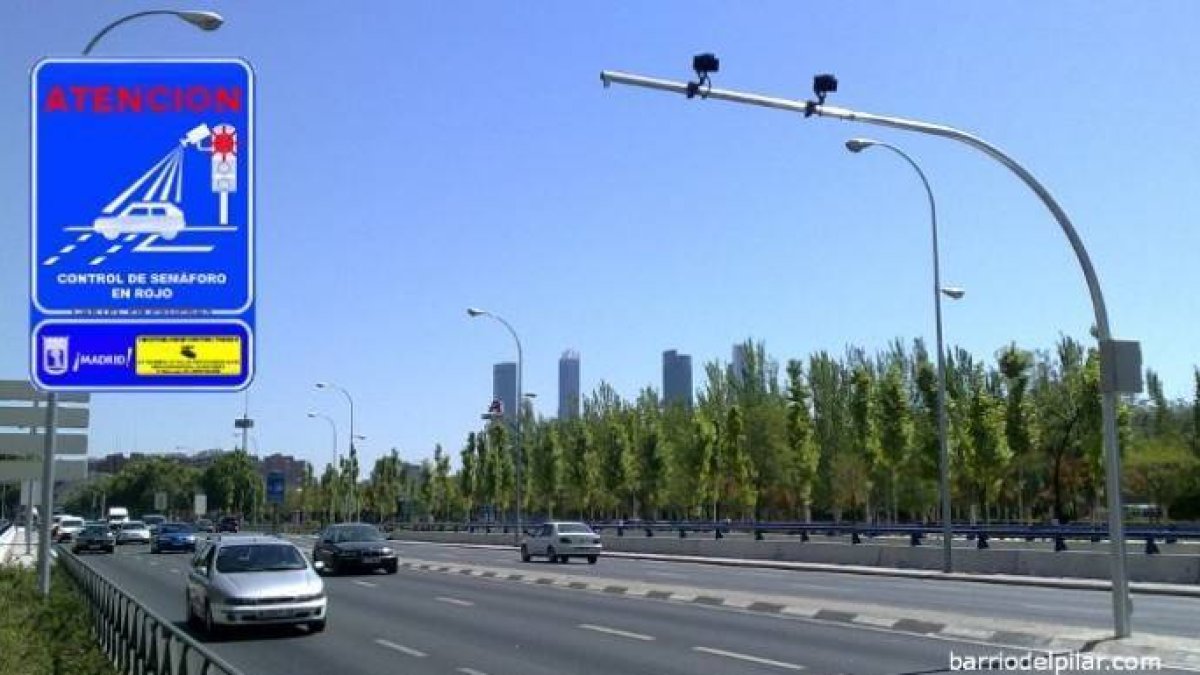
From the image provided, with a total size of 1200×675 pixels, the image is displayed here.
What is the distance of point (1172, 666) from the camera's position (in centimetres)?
1393

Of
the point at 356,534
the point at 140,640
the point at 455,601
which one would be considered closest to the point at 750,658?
the point at 140,640

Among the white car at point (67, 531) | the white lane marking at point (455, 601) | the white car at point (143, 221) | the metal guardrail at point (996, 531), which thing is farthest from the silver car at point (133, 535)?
the white car at point (143, 221)

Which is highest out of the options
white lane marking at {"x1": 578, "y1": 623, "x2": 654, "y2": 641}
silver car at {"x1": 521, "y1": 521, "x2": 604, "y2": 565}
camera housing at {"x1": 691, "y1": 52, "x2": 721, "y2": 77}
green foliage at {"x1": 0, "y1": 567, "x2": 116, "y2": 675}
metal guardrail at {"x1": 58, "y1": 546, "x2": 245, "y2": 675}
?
camera housing at {"x1": 691, "y1": 52, "x2": 721, "y2": 77}

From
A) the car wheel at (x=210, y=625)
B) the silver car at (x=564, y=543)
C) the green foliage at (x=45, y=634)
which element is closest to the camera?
the green foliage at (x=45, y=634)

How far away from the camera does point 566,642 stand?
17766 mm

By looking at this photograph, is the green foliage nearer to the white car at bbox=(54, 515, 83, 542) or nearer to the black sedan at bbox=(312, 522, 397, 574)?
the black sedan at bbox=(312, 522, 397, 574)

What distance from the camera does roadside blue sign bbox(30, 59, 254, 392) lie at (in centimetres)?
779

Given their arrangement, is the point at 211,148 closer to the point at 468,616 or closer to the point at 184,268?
the point at 184,268

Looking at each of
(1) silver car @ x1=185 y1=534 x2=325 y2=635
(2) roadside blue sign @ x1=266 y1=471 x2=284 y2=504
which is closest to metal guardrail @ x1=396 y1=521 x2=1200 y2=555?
(1) silver car @ x1=185 y1=534 x2=325 y2=635

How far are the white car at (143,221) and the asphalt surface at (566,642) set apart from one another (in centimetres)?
839

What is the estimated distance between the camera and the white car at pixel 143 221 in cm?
776

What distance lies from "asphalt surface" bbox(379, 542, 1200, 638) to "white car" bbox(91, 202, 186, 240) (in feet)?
51.1

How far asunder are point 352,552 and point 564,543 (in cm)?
1167

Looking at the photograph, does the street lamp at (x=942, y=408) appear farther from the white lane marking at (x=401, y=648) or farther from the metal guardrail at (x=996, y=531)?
the white lane marking at (x=401, y=648)
